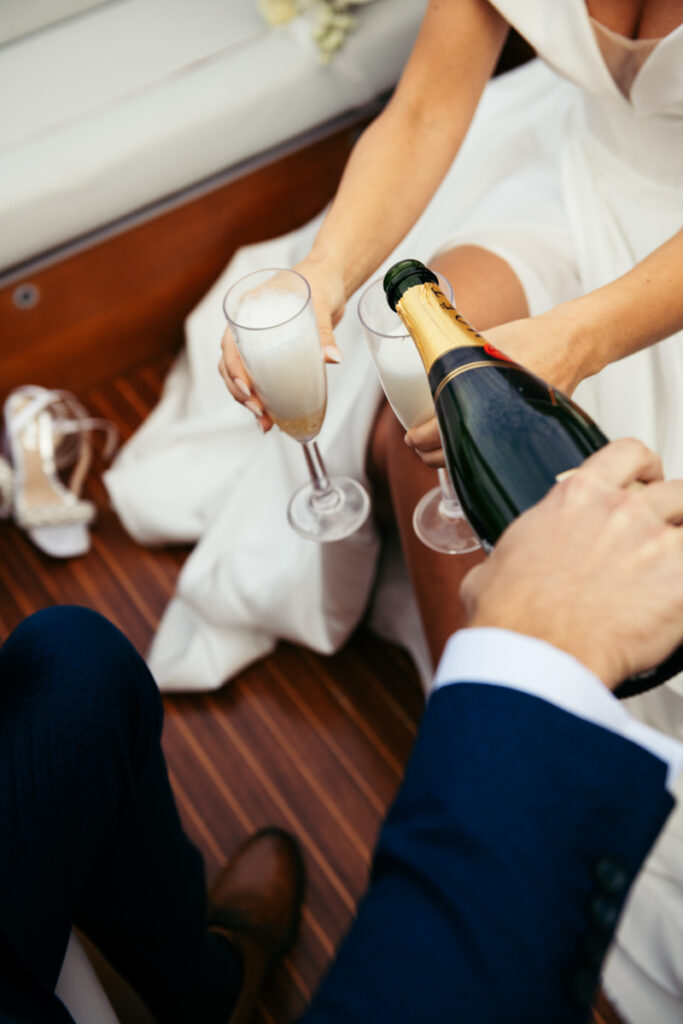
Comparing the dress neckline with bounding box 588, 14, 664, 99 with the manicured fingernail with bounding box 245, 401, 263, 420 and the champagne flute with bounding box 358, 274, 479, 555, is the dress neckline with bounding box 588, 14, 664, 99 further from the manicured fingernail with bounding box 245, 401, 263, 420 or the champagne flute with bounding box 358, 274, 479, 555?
the manicured fingernail with bounding box 245, 401, 263, 420

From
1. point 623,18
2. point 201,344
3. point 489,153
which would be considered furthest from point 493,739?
point 201,344

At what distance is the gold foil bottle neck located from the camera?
0.66m

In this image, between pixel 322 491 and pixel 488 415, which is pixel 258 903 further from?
pixel 488 415

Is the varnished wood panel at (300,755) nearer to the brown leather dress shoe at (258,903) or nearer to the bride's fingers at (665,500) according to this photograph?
the brown leather dress shoe at (258,903)

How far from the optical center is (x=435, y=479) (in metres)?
1.00

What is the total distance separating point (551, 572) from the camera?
499 mm

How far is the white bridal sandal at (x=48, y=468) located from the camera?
5.32 ft

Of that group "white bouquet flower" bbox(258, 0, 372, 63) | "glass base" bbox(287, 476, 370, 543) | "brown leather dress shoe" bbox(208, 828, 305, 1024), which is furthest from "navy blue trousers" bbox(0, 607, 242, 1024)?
"white bouquet flower" bbox(258, 0, 372, 63)

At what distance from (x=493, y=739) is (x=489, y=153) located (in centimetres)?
118

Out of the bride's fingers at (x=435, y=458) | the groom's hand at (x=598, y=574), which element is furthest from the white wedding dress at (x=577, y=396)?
the groom's hand at (x=598, y=574)

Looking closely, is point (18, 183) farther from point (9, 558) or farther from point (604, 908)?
point (604, 908)

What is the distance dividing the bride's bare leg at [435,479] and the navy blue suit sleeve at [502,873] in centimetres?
50

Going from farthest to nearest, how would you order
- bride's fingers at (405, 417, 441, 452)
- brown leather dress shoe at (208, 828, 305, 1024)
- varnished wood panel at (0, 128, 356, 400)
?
varnished wood panel at (0, 128, 356, 400)
brown leather dress shoe at (208, 828, 305, 1024)
bride's fingers at (405, 417, 441, 452)

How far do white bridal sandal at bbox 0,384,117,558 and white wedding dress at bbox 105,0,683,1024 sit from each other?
98 millimetres
